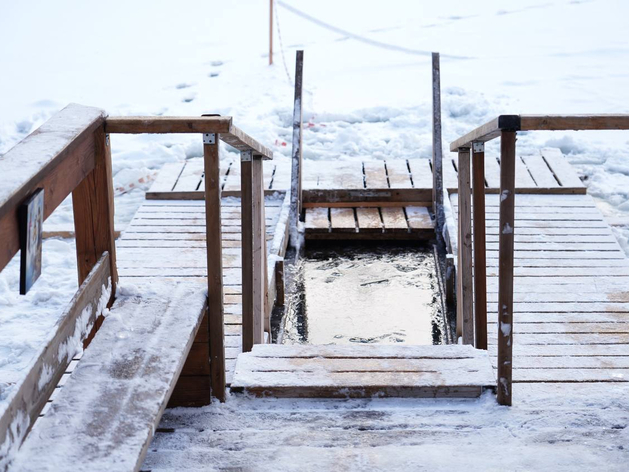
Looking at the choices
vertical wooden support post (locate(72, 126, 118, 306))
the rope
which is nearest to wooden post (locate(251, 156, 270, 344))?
vertical wooden support post (locate(72, 126, 118, 306))

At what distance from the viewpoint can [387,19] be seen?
1579 centimetres

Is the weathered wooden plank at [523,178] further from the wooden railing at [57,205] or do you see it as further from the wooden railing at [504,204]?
the wooden railing at [57,205]

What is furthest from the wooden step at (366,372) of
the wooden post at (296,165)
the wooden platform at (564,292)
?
the wooden post at (296,165)

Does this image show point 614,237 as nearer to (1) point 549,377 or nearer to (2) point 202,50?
(1) point 549,377

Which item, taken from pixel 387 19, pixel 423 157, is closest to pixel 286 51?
pixel 387 19

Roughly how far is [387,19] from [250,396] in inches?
559

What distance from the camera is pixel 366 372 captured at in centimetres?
271

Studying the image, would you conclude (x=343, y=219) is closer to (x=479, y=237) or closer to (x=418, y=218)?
(x=418, y=218)

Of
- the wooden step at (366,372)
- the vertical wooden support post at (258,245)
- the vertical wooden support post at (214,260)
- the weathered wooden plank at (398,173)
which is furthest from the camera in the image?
the weathered wooden plank at (398,173)

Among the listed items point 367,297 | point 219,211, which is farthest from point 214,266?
point 367,297

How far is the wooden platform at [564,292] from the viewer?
332 cm

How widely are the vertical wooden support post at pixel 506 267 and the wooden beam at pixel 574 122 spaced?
7 cm

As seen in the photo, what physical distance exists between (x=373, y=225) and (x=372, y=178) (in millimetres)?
752

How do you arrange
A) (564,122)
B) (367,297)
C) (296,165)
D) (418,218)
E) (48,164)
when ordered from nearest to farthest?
(48,164) → (564,122) → (367,297) → (296,165) → (418,218)
